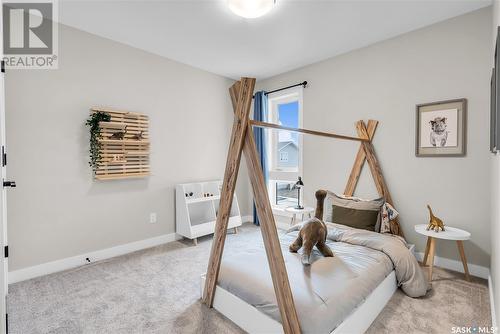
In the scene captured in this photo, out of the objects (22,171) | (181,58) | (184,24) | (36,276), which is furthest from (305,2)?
(36,276)

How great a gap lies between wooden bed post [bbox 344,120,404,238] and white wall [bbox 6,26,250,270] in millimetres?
2305

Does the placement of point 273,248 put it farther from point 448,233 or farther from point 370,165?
point 370,165

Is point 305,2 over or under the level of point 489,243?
over

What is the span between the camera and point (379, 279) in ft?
6.38

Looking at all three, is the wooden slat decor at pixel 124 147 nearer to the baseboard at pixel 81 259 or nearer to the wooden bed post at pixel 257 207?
the baseboard at pixel 81 259

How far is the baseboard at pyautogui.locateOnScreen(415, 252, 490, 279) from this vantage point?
247cm

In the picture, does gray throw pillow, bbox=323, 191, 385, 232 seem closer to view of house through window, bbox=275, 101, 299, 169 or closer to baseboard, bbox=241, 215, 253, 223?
view of house through window, bbox=275, 101, 299, 169

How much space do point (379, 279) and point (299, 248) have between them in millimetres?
646

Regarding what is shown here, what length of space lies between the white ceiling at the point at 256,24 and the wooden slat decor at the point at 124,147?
96 centimetres

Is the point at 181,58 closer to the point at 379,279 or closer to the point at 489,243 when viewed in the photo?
the point at 379,279

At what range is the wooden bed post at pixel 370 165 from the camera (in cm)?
299

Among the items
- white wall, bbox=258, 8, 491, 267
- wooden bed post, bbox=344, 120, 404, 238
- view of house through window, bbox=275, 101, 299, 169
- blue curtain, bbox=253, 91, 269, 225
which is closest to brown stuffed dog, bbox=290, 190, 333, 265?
wooden bed post, bbox=344, 120, 404, 238

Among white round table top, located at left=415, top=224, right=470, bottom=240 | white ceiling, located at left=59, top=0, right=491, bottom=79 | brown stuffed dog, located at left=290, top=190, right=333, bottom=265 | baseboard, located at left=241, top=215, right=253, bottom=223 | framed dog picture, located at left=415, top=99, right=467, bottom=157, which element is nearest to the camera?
brown stuffed dog, located at left=290, top=190, right=333, bottom=265

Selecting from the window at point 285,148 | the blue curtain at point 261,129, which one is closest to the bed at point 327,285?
the window at point 285,148
